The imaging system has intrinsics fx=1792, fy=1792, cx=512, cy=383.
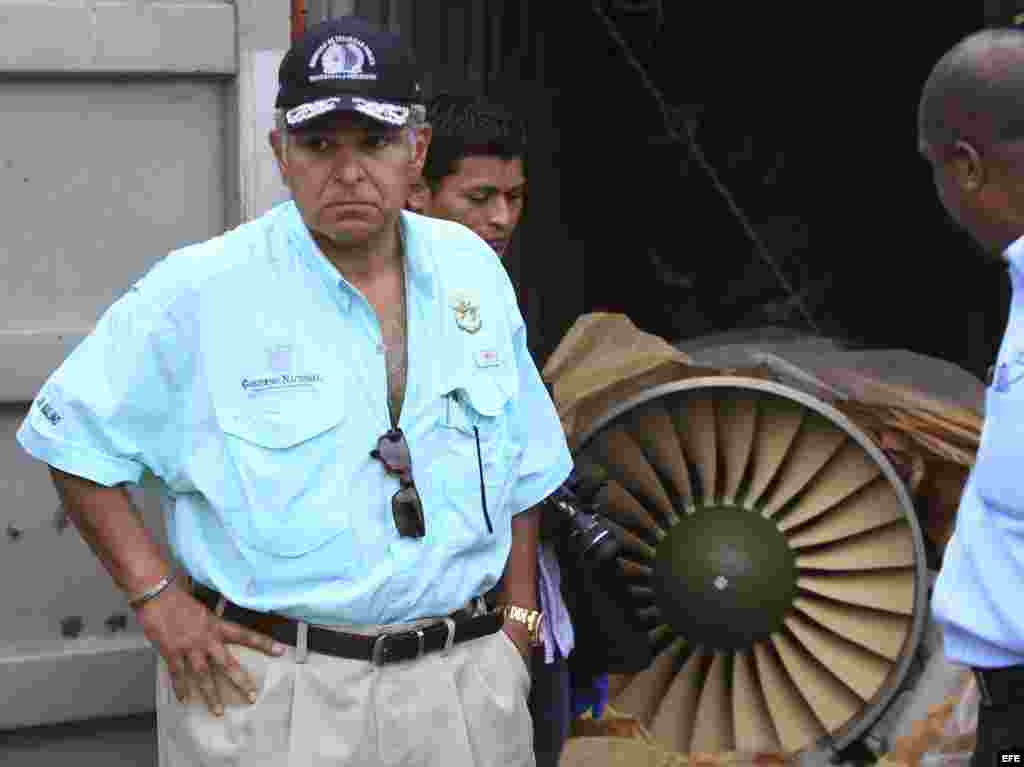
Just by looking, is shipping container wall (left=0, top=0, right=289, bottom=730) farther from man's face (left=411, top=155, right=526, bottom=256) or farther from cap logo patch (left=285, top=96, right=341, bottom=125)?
cap logo patch (left=285, top=96, right=341, bottom=125)

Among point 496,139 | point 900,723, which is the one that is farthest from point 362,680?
point 900,723

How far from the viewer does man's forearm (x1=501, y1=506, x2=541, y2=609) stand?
10.3ft

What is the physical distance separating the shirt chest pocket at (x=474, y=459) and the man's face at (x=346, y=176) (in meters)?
0.30

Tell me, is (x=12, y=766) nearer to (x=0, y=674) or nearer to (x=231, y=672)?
(x=0, y=674)

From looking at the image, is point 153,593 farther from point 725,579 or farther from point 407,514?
point 725,579

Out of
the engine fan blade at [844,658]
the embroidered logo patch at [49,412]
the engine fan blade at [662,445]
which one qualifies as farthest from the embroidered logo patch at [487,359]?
the engine fan blade at [844,658]

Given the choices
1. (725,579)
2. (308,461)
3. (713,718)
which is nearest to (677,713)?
(713,718)

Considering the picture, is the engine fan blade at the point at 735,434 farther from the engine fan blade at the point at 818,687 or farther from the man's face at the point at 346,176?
the man's face at the point at 346,176

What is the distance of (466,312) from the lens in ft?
9.69

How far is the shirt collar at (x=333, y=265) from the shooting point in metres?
2.80

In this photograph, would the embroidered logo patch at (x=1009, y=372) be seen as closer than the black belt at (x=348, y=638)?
Yes

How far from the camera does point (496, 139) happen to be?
3545 millimetres

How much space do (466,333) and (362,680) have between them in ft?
1.93

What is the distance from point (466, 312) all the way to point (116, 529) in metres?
0.66
